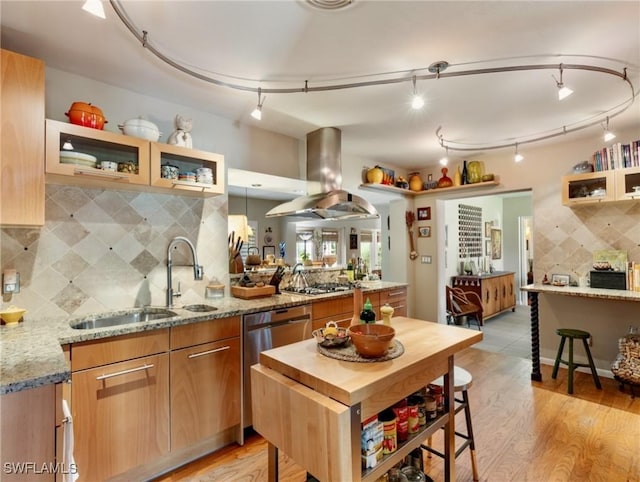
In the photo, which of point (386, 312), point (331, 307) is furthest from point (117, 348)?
point (331, 307)

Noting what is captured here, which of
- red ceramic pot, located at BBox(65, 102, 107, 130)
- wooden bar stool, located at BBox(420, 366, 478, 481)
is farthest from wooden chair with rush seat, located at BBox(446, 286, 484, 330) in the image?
red ceramic pot, located at BBox(65, 102, 107, 130)

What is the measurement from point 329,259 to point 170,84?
2.59 meters

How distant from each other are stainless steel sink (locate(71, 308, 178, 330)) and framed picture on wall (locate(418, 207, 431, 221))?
3863mm

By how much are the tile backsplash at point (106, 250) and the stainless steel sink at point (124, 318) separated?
0.29ft

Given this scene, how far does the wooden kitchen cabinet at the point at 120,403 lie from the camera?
1708 millimetres

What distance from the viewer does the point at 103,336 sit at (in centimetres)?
175

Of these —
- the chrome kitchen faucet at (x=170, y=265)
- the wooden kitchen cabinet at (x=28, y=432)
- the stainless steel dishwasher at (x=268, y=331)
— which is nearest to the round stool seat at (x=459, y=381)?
the stainless steel dishwasher at (x=268, y=331)

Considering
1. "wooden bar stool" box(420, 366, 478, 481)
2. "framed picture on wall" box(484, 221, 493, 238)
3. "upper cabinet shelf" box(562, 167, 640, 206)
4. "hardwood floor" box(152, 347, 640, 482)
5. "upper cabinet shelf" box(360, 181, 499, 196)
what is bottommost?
"hardwood floor" box(152, 347, 640, 482)

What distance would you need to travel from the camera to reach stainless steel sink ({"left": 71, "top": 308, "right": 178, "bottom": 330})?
7.13ft

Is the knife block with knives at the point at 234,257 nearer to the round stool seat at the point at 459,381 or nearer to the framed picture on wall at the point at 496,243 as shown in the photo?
the round stool seat at the point at 459,381

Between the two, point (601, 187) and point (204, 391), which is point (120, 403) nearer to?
point (204, 391)

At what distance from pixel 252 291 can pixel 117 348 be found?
1.14 m

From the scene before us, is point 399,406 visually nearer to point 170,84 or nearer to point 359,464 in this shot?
point 359,464

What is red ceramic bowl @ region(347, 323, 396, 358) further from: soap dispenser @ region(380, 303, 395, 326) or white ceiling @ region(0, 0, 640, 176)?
white ceiling @ region(0, 0, 640, 176)
